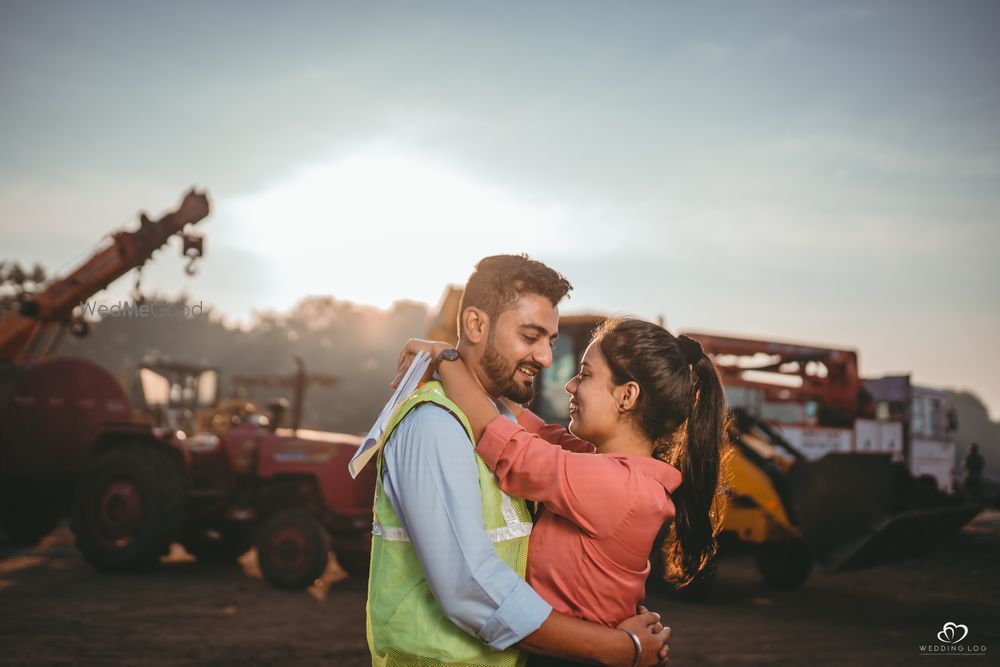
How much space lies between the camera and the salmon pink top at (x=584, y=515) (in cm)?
189

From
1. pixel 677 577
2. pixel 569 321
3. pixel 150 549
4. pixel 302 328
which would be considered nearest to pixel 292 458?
pixel 150 549

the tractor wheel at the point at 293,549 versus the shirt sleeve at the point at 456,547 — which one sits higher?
the shirt sleeve at the point at 456,547

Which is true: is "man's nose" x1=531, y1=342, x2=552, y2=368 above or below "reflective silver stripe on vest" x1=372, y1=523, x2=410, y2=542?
above

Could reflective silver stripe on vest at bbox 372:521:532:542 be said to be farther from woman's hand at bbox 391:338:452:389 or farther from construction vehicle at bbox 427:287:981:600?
construction vehicle at bbox 427:287:981:600

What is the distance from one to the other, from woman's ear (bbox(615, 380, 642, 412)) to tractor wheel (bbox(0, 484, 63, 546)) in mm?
12245

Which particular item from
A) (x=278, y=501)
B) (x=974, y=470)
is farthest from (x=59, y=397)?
(x=974, y=470)

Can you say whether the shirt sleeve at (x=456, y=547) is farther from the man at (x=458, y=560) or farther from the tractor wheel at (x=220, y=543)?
the tractor wheel at (x=220, y=543)

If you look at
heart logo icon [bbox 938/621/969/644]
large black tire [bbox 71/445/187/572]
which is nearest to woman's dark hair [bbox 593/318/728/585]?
heart logo icon [bbox 938/621/969/644]

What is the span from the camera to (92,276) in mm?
12070

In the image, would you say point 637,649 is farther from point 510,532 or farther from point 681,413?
point 681,413

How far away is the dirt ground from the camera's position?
5.97 metres

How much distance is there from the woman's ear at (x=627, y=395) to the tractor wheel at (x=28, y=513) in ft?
40.2

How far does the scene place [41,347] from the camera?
12.5 meters

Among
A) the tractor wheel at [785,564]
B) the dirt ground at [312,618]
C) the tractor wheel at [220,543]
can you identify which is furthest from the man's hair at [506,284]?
the tractor wheel at [220,543]
